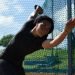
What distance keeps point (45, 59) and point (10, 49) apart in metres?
2.86

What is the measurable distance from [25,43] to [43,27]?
1.19 ft

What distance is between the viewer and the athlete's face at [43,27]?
5.22 meters

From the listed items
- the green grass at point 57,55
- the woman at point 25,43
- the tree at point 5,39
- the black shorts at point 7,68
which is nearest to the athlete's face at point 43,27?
the woman at point 25,43

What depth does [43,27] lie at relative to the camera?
5.21 meters

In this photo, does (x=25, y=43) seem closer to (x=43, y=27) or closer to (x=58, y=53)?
(x=43, y=27)

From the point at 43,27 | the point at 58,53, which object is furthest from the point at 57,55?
the point at 43,27

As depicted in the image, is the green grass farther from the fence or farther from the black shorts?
the black shorts

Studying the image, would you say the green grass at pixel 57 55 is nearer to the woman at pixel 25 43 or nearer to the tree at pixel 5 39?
the tree at pixel 5 39

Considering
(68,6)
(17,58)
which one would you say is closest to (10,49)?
(17,58)

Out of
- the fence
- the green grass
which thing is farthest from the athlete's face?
the green grass

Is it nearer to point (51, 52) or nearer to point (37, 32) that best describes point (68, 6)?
point (51, 52)

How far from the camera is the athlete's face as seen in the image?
5.22 m

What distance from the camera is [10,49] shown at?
5.54 metres

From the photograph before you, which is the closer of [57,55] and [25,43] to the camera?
[25,43]
